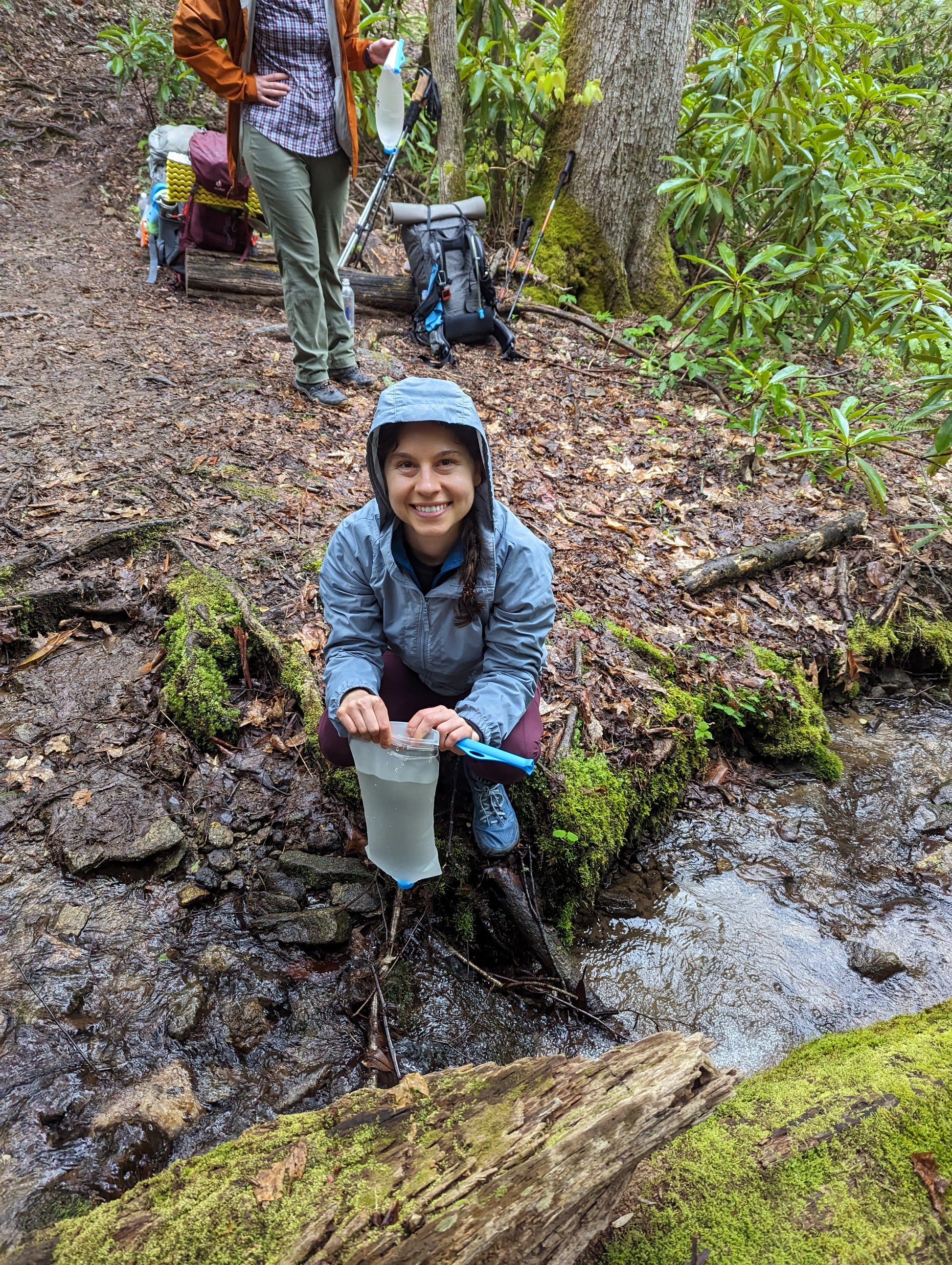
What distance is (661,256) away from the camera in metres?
7.13

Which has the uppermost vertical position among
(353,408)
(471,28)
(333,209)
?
(471,28)

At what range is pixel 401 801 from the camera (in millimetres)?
2115

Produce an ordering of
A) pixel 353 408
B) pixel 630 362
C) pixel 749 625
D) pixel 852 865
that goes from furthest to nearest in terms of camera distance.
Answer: pixel 630 362
pixel 353 408
pixel 749 625
pixel 852 865

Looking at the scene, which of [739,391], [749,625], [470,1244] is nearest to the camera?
[470,1244]

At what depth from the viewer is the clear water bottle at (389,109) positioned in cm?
554

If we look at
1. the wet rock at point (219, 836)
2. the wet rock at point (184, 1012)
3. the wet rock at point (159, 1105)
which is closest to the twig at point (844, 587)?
the wet rock at point (219, 836)

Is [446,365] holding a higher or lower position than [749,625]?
higher

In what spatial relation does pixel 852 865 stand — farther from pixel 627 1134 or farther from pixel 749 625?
pixel 627 1134

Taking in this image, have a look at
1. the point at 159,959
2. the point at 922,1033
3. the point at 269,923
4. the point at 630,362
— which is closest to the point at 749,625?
the point at 922,1033

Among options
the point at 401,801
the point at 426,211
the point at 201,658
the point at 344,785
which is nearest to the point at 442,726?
the point at 401,801

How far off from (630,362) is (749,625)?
351 cm

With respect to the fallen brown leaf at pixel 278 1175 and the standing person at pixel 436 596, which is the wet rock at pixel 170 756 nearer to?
the standing person at pixel 436 596

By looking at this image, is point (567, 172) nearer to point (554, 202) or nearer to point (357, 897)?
point (554, 202)

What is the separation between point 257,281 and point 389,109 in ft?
6.12
